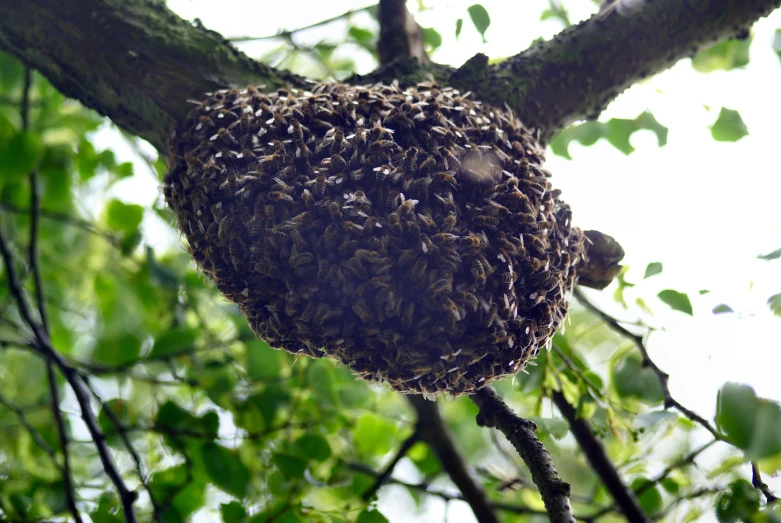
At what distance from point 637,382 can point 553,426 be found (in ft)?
1.27

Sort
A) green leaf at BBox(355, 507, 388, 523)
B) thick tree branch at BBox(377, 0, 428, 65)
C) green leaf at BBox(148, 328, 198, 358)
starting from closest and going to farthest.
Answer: green leaf at BBox(355, 507, 388, 523), thick tree branch at BBox(377, 0, 428, 65), green leaf at BBox(148, 328, 198, 358)

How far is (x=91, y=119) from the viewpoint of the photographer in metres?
2.87

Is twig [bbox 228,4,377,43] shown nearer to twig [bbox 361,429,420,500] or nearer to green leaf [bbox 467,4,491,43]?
green leaf [bbox 467,4,491,43]

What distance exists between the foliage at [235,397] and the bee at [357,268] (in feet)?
1.84

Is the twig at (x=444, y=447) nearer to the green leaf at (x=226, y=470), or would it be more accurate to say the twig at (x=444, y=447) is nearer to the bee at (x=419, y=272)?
the green leaf at (x=226, y=470)

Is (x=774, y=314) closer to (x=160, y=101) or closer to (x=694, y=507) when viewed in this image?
(x=694, y=507)

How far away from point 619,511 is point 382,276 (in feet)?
3.95

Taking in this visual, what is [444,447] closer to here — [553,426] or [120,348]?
[553,426]

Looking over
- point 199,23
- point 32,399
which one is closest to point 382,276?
point 199,23

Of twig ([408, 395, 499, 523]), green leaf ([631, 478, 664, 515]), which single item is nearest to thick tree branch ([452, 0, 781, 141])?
twig ([408, 395, 499, 523])

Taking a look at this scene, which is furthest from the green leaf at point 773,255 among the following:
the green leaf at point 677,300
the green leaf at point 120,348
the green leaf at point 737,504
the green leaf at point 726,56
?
the green leaf at point 120,348

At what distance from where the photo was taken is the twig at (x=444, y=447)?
2.12 m

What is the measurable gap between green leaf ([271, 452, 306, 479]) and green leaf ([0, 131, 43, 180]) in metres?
1.36

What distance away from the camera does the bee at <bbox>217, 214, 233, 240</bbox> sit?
4.58ft
